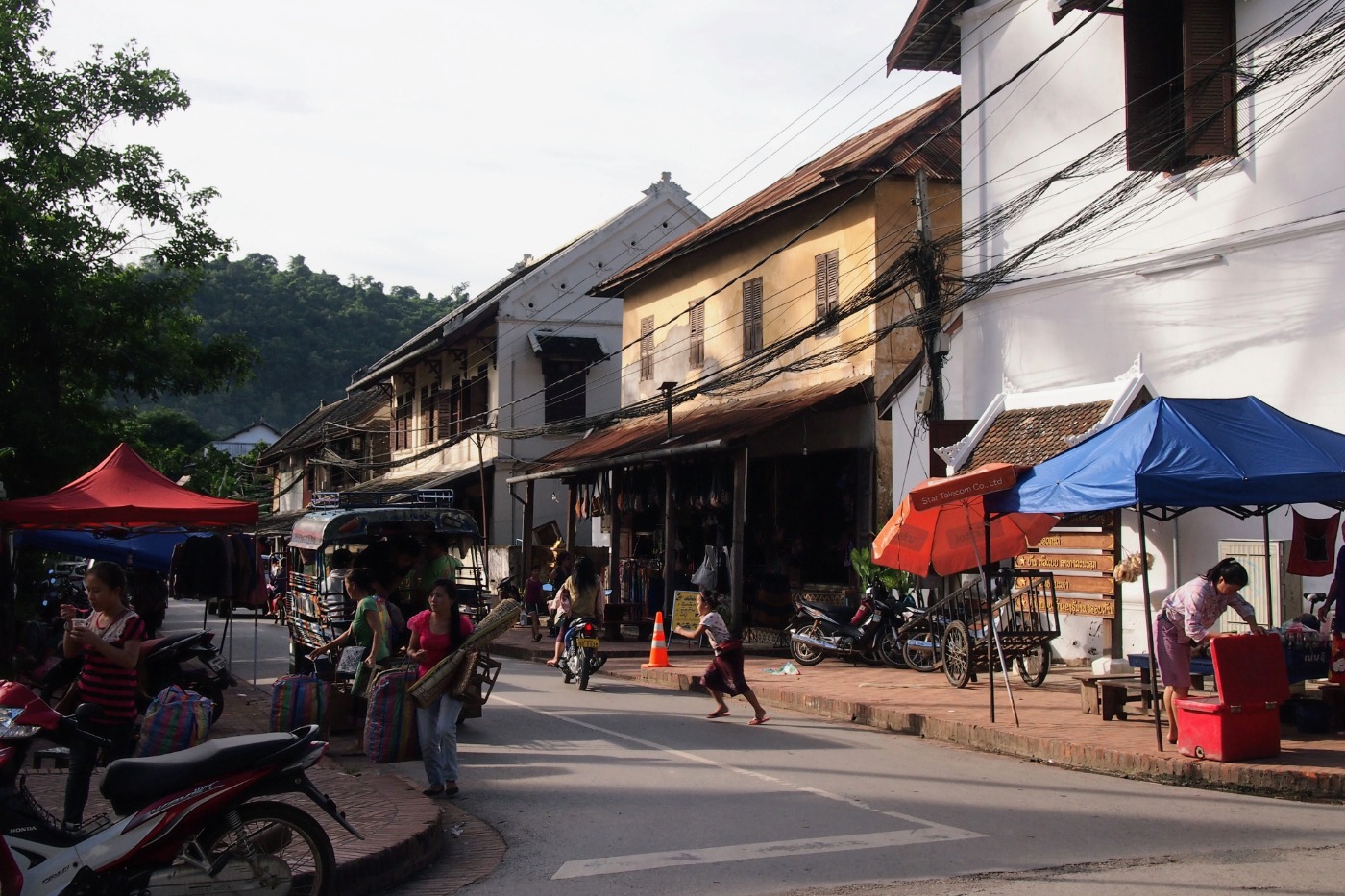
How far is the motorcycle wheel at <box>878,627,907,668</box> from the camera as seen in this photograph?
1730cm

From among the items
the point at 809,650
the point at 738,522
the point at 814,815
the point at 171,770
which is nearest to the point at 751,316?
the point at 738,522

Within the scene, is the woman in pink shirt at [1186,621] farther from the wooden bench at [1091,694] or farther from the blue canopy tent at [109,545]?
the blue canopy tent at [109,545]

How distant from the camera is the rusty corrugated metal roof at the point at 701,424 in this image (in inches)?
777

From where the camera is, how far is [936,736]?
12.0 m

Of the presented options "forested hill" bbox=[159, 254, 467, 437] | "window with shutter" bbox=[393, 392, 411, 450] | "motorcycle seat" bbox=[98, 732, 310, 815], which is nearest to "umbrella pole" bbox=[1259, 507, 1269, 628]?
"motorcycle seat" bbox=[98, 732, 310, 815]

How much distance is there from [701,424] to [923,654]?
25.3 ft

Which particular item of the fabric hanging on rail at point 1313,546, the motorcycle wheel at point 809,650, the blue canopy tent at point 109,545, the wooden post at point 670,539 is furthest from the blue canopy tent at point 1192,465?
the blue canopy tent at point 109,545

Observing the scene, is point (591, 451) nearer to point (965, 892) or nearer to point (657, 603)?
point (657, 603)

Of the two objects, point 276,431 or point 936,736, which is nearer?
point 936,736

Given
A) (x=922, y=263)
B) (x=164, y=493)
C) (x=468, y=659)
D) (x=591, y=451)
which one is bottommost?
(x=468, y=659)

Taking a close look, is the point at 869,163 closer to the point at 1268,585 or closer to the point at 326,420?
the point at 1268,585

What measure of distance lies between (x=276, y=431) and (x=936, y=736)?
65.9 metres

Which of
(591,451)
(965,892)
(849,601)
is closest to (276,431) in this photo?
(591,451)

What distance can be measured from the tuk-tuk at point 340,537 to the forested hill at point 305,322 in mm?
50190
